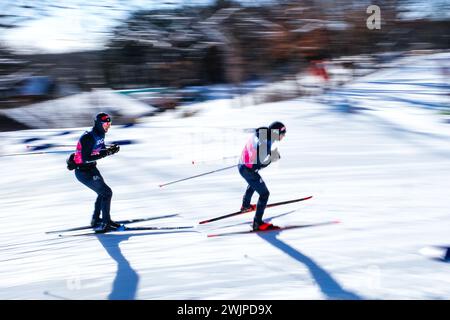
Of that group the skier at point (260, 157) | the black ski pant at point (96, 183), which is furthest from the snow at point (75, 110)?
the skier at point (260, 157)

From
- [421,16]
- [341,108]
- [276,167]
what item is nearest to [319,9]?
[421,16]

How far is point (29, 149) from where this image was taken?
36.3ft

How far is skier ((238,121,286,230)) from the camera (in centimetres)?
545

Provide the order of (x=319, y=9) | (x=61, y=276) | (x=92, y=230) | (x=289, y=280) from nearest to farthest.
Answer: (x=289, y=280) < (x=61, y=276) < (x=92, y=230) < (x=319, y=9)

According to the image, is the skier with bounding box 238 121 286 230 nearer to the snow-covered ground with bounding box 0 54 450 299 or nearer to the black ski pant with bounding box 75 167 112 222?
the snow-covered ground with bounding box 0 54 450 299

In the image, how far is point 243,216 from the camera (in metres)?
6.43

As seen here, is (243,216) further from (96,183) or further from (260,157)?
(96,183)

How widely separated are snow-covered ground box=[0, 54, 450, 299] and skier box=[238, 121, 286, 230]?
12.7 inches

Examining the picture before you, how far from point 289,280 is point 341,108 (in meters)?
8.90

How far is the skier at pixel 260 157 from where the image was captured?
545 cm

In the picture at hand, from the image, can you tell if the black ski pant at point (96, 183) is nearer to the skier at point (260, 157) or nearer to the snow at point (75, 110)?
the skier at point (260, 157)

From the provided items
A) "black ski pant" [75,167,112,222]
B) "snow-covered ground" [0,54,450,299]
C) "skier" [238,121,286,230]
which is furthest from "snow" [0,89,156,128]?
"skier" [238,121,286,230]
